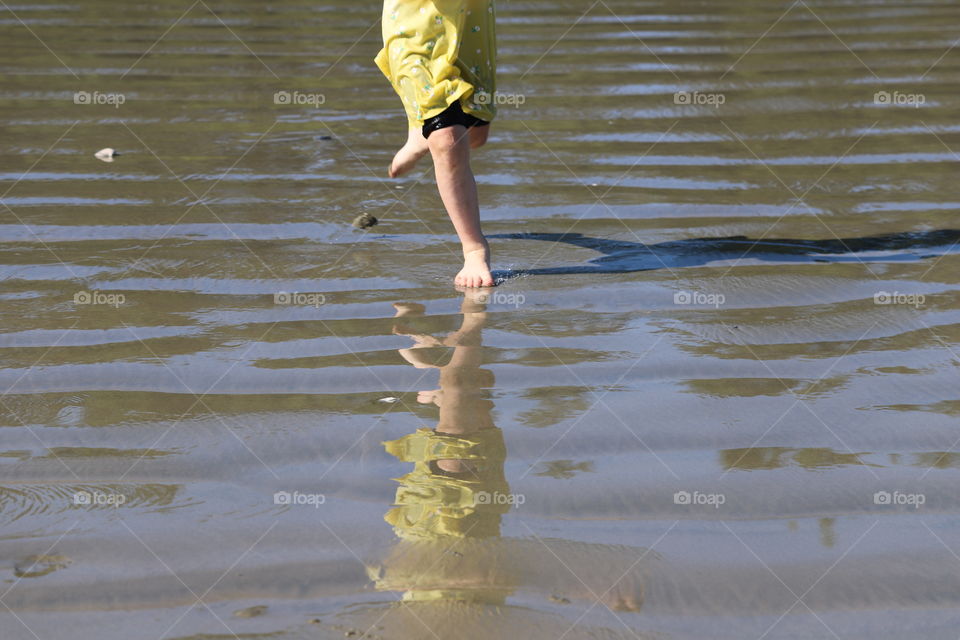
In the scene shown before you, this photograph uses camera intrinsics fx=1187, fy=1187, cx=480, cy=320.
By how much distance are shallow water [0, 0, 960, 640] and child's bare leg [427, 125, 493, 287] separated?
0.15 metres

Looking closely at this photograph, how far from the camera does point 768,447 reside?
8.57 ft

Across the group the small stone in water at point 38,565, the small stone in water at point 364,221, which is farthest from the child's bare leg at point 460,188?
the small stone in water at point 38,565

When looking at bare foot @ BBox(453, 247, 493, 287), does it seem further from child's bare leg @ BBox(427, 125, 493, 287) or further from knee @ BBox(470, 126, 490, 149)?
knee @ BBox(470, 126, 490, 149)

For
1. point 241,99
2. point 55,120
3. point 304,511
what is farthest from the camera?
point 241,99

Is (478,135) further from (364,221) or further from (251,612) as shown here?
(251,612)

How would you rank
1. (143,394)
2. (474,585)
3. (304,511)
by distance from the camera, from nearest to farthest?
1. (474,585)
2. (304,511)
3. (143,394)

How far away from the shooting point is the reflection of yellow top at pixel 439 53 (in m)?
3.69

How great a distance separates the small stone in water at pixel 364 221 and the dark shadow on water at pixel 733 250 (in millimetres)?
424

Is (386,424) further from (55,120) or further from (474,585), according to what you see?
(55,120)

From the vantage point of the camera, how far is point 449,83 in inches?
146

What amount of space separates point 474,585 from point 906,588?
2.53ft

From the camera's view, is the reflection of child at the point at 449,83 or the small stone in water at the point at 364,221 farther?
the small stone in water at the point at 364,221

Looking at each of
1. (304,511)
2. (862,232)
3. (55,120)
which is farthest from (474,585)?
(55,120)

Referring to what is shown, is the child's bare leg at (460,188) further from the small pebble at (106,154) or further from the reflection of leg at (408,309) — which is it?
the small pebble at (106,154)
